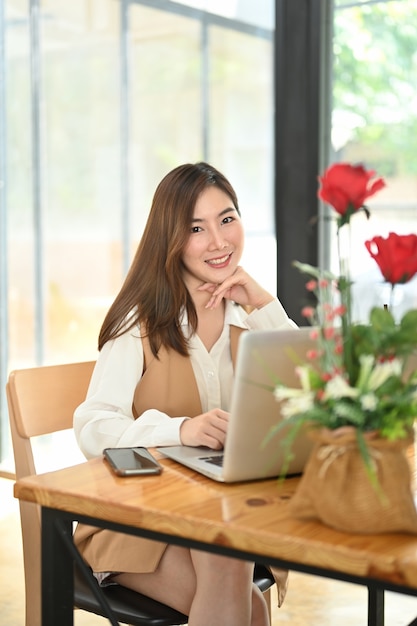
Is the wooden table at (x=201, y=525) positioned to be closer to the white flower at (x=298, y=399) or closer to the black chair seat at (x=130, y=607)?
the white flower at (x=298, y=399)

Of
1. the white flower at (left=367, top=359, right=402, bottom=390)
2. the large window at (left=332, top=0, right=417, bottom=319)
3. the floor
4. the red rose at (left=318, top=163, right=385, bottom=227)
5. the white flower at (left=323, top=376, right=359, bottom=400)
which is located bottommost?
the floor

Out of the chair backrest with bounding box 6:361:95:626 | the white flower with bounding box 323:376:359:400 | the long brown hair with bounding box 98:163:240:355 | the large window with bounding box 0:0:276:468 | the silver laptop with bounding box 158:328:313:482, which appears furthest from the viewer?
the large window with bounding box 0:0:276:468

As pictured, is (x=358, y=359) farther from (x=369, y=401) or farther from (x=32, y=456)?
(x=32, y=456)

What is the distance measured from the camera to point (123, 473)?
4.88 ft

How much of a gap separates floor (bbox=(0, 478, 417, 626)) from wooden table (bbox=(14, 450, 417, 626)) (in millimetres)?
A: 1402

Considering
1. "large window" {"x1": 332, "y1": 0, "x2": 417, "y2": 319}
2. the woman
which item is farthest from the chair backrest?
"large window" {"x1": 332, "y1": 0, "x2": 417, "y2": 319}

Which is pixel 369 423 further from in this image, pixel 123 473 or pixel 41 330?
pixel 41 330

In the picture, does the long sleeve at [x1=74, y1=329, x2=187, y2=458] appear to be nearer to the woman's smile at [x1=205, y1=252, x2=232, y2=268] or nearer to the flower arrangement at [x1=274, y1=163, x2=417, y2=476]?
the woman's smile at [x1=205, y1=252, x2=232, y2=268]

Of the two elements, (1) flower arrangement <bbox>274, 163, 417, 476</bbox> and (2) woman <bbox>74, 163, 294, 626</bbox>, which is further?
(2) woman <bbox>74, 163, 294, 626</bbox>

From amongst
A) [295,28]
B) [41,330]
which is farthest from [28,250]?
[295,28]

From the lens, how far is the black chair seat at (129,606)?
172 centimetres

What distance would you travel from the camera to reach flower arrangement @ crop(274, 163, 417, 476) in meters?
1.17

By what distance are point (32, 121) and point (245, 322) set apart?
2509 millimetres

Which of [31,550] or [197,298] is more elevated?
[197,298]
